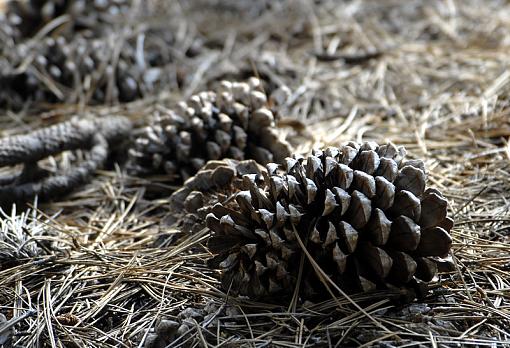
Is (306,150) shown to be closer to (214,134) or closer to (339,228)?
(214,134)

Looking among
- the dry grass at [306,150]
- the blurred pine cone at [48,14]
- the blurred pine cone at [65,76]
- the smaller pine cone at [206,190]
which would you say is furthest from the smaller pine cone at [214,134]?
the blurred pine cone at [48,14]

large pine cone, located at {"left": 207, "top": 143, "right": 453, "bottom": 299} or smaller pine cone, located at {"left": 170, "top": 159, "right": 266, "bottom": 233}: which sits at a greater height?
large pine cone, located at {"left": 207, "top": 143, "right": 453, "bottom": 299}

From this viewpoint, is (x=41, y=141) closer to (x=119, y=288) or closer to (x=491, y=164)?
(x=119, y=288)

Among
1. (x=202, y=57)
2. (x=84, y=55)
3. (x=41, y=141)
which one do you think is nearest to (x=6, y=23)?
(x=84, y=55)

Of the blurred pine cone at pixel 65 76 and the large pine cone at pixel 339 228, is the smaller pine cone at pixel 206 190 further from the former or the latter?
the blurred pine cone at pixel 65 76

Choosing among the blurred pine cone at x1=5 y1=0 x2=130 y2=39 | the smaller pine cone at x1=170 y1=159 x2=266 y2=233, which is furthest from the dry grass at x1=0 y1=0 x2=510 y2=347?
the blurred pine cone at x1=5 y1=0 x2=130 y2=39

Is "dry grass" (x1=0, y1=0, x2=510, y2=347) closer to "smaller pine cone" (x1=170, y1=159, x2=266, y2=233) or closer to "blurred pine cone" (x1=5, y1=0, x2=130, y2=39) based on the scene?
"smaller pine cone" (x1=170, y1=159, x2=266, y2=233)
